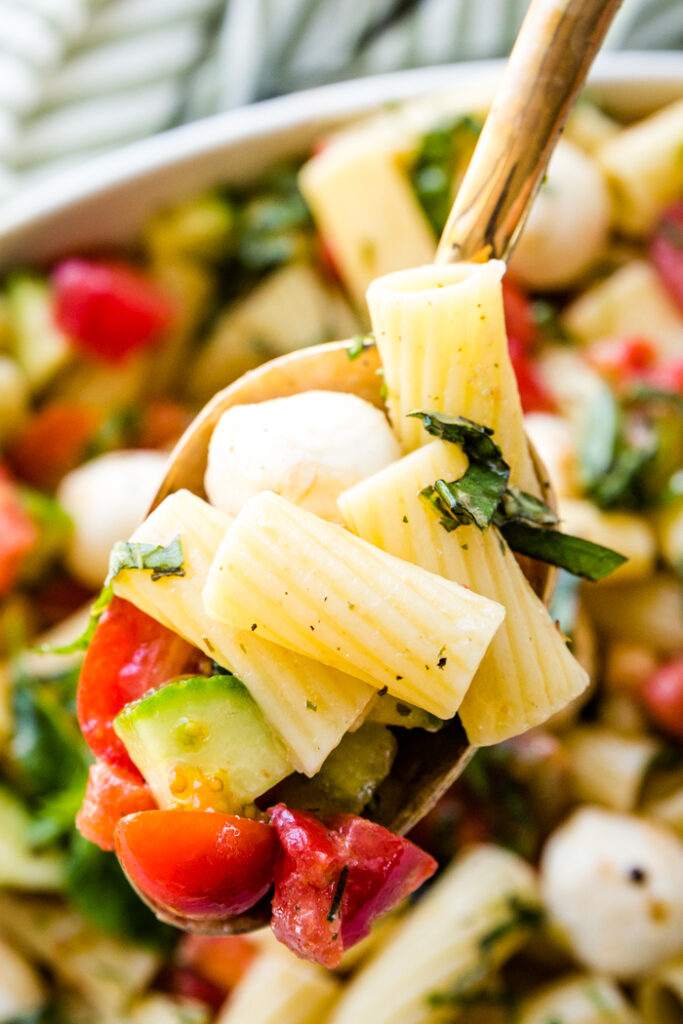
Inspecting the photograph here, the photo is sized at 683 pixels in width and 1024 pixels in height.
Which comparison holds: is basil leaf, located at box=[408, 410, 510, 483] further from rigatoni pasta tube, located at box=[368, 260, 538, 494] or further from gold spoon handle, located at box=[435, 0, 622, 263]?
gold spoon handle, located at box=[435, 0, 622, 263]

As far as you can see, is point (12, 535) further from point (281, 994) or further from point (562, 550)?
point (562, 550)

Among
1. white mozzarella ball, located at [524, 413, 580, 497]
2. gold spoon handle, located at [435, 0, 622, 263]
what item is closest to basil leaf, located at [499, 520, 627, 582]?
gold spoon handle, located at [435, 0, 622, 263]

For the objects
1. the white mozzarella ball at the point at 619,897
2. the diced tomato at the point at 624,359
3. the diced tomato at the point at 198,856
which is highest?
the diced tomato at the point at 198,856

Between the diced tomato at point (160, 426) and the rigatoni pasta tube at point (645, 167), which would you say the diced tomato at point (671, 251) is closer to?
the rigatoni pasta tube at point (645, 167)

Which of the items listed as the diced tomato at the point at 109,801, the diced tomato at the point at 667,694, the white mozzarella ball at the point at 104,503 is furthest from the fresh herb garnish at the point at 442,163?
the diced tomato at the point at 109,801

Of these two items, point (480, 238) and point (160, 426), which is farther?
point (160, 426)

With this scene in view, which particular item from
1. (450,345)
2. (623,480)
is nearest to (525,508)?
(450,345)
